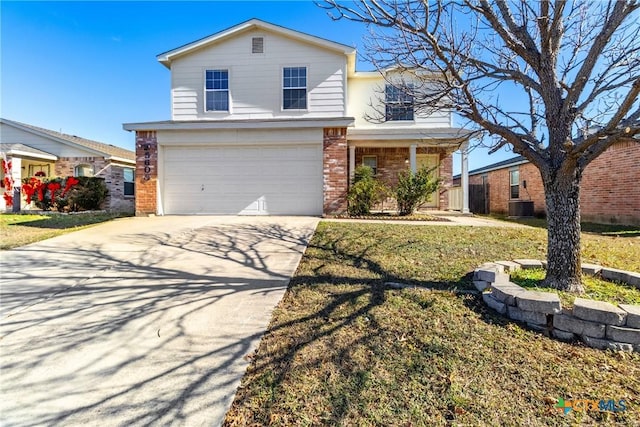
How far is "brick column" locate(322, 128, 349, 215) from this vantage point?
10.6m

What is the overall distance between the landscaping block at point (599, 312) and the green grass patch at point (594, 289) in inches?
9.7

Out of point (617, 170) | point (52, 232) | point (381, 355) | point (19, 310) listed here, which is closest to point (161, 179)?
point (52, 232)

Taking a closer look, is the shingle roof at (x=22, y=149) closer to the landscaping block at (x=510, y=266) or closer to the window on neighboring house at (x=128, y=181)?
the window on neighboring house at (x=128, y=181)

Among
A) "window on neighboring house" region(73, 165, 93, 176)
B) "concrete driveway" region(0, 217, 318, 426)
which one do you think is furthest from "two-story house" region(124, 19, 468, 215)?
"window on neighboring house" region(73, 165, 93, 176)

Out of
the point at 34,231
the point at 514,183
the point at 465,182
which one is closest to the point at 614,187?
the point at 465,182

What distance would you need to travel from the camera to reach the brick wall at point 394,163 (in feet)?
46.2

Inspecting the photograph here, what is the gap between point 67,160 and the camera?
15.9 m

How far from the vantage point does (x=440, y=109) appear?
4.50 m

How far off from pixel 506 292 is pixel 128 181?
59.4ft

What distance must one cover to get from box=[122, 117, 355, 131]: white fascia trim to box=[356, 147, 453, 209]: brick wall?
3.82 m

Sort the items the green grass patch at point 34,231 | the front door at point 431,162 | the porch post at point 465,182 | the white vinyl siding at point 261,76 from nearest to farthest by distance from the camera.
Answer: the green grass patch at point 34,231 < the porch post at point 465,182 < the white vinyl siding at point 261,76 < the front door at point 431,162

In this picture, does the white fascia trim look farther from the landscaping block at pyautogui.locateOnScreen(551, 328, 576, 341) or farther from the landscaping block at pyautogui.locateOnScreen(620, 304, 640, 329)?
the landscaping block at pyautogui.locateOnScreen(620, 304, 640, 329)

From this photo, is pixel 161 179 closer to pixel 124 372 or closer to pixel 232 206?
pixel 232 206

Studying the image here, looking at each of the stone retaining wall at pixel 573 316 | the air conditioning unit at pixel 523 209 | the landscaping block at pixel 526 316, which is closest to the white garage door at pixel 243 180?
the stone retaining wall at pixel 573 316
